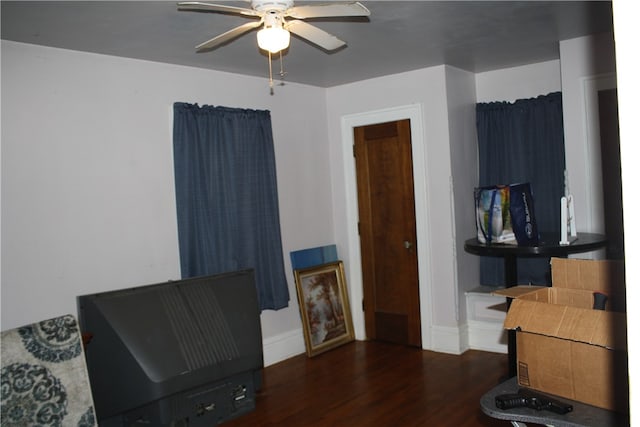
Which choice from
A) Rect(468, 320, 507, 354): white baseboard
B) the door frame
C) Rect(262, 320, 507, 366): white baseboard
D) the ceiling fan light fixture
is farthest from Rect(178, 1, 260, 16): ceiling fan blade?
Rect(468, 320, 507, 354): white baseboard

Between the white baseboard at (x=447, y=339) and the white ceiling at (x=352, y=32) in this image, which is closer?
the white ceiling at (x=352, y=32)

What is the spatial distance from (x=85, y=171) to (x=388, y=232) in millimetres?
2753

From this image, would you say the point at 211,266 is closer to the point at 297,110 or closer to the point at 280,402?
the point at 280,402

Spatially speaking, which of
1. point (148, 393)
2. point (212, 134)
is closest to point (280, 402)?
point (148, 393)

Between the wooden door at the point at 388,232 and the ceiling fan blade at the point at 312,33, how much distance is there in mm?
2122

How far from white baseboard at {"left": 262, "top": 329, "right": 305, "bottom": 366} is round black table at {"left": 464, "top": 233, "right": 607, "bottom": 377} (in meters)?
1.94

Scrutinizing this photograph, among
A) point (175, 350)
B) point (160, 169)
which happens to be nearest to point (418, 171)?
point (160, 169)

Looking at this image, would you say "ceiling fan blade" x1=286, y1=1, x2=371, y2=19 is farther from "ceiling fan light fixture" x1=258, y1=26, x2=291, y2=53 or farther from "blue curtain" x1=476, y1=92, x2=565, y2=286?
"blue curtain" x1=476, y1=92, x2=565, y2=286

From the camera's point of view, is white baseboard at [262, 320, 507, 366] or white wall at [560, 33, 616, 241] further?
white baseboard at [262, 320, 507, 366]

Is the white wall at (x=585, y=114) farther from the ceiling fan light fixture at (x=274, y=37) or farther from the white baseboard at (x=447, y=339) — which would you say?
the ceiling fan light fixture at (x=274, y=37)

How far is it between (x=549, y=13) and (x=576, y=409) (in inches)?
101

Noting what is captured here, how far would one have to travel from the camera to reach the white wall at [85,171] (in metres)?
3.31

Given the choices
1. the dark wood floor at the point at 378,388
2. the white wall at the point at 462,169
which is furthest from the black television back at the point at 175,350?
the white wall at the point at 462,169

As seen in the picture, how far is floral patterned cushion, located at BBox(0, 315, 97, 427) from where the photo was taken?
262 cm
